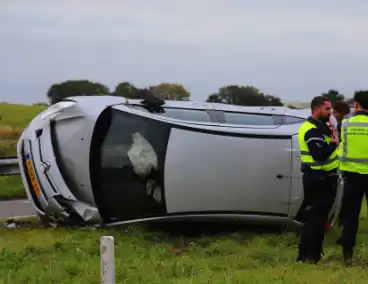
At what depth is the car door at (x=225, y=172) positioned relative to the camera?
6.99 metres

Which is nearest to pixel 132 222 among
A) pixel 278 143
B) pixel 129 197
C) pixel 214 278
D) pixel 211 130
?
pixel 129 197

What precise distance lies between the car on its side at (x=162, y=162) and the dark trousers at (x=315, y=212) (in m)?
0.74

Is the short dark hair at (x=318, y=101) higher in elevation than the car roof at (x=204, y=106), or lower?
higher

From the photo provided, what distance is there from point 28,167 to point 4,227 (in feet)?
3.27

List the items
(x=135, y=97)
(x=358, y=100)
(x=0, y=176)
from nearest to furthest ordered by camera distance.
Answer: (x=358, y=100), (x=135, y=97), (x=0, y=176)

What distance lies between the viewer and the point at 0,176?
490 inches

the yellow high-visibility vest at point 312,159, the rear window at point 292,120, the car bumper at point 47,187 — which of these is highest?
the rear window at point 292,120

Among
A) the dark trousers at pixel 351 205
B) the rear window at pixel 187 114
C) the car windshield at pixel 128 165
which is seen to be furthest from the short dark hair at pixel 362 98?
the car windshield at pixel 128 165

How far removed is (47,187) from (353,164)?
348 centimetres

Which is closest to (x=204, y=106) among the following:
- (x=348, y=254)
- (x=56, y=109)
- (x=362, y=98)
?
(x=56, y=109)

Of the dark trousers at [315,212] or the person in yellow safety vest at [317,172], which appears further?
the dark trousers at [315,212]

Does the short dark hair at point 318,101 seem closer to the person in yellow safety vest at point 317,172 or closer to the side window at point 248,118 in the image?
the person in yellow safety vest at point 317,172

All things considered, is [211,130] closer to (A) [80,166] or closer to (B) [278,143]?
(B) [278,143]

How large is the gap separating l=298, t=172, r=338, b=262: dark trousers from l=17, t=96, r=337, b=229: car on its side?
74 cm
